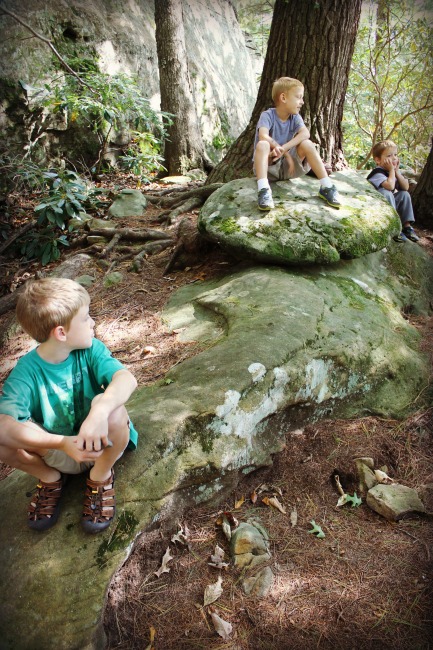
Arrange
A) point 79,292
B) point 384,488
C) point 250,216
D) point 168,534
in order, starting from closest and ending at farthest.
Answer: point 79,292, point 168,534, point 384,488, point 250,216

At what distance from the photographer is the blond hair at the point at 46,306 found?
→ 6.31 ft

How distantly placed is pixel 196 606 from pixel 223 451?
788 millimetres

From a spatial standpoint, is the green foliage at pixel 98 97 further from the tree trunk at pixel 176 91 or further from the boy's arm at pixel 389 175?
the boy's arm at pixel 389 175

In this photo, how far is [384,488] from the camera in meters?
2.67

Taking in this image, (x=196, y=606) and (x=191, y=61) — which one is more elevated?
(x=191, y=61)

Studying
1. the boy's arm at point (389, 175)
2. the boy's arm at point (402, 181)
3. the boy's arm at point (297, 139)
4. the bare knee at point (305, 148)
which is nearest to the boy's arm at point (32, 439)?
the boy's arm at point (297, 139)

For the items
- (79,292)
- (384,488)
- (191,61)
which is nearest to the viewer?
(79,292)

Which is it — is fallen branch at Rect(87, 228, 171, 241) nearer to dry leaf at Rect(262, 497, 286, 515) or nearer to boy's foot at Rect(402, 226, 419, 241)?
boy's foot at Rect(402, 226, 419, 241)

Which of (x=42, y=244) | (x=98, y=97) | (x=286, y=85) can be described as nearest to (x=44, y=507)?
(x=286, y=85)

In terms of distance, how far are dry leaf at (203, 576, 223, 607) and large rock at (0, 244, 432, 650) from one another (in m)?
0.41

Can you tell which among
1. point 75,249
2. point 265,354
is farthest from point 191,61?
point 265,354

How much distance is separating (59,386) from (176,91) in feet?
26.0

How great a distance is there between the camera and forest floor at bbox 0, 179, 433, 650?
1955 mm

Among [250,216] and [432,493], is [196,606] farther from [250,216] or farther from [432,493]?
[250,216]
